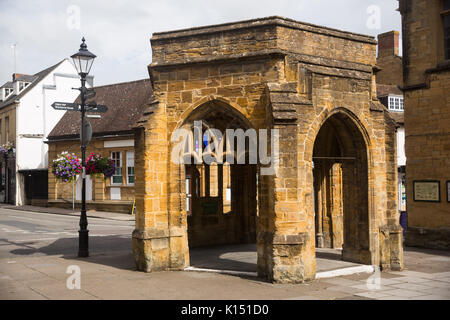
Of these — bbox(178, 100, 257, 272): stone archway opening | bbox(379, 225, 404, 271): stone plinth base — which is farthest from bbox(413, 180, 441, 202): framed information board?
bbox(178, 100, 257, 272): stone archway opening

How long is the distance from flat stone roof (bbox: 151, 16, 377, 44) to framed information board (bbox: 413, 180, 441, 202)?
19.7 feet

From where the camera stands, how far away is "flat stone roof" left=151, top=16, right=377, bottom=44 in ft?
32.2

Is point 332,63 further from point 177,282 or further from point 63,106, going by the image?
point 63,106

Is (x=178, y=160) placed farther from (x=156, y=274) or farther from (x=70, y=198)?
(x=70, y=198)

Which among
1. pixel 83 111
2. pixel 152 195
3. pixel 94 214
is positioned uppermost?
pixel 83 111

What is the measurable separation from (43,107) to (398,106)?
84.0 feet

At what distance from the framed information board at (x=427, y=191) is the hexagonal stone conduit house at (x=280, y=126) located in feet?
15.1

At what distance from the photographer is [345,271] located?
33.4 ft

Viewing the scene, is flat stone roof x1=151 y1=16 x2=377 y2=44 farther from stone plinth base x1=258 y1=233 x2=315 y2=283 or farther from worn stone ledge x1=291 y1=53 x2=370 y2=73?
stone plinth base x1=258 y1=233 x2=315 y2=283

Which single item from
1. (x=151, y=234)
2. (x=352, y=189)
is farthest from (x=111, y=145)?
(x=352, y=189)

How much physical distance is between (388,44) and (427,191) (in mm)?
18181

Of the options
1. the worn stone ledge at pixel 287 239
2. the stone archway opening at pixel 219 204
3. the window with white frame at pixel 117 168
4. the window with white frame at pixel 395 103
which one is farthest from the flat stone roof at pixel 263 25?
the window with white frame at pixel 117 168

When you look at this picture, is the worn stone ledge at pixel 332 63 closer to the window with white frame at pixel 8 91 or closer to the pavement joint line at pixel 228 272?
the pavement joint line at pixel 228 272
